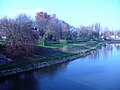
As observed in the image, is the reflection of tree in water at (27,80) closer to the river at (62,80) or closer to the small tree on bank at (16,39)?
the river at (62,80)

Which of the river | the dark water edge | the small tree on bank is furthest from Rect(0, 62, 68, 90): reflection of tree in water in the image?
the small tree on bank

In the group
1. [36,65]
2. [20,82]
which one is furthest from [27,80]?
[36,65]

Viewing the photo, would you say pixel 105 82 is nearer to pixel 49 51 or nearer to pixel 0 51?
pixel 0 51

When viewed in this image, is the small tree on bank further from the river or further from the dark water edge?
the river

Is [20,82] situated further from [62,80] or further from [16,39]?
[16,39]

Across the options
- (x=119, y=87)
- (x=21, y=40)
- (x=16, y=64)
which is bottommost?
(x=119, y=87)

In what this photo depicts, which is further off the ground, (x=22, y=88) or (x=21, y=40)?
(x=21, y=40)

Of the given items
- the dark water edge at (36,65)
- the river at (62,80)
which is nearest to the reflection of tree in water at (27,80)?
the river at (62,80)

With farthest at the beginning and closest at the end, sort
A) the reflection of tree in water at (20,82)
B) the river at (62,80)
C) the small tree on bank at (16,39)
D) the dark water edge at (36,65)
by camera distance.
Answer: the small tree on bank at (16,39), the dark water edge at (36,65), the river at (62,80), the reflection of tree in water at (20,82)

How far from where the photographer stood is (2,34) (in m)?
22.4

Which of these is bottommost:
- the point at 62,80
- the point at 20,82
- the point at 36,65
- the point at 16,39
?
the point at 62,80

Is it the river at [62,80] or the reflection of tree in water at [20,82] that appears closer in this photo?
the reflection of tree in water at [20,82]

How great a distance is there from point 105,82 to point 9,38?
10669mm

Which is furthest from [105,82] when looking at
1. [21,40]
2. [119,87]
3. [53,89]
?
[21,40]
